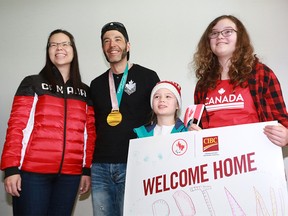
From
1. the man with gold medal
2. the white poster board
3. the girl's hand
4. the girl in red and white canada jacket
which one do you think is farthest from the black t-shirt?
the girl's hand

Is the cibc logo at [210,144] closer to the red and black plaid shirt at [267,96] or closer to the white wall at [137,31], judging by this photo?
the red and black plaid shirt at [267,96]

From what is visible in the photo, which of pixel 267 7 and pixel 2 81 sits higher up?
pixel 267 7

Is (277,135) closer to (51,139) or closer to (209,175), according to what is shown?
(209,175)

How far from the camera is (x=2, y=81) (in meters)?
2.93

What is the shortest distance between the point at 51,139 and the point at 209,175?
996 millimetres

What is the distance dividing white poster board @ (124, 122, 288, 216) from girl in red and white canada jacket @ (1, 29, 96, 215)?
1.68 feet

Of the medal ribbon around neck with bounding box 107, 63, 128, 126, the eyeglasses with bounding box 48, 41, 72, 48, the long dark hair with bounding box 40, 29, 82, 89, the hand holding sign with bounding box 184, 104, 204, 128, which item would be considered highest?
the eyeglasses with bounding box 48, 41, 72, 48

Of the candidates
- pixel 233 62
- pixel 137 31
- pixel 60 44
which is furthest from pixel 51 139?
pixel 137 31

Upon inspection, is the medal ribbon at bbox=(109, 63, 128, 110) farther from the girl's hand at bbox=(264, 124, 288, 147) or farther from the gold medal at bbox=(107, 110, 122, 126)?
the girl's hand at bbox=(264, 124, 288, 147)

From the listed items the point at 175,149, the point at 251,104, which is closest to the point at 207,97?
the point at 251,104

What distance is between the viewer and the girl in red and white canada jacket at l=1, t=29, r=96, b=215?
5.66ft

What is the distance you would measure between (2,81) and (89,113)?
1.43 m

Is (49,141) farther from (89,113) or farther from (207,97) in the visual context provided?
(207,97)

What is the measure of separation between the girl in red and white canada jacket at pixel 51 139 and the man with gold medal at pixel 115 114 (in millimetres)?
123
